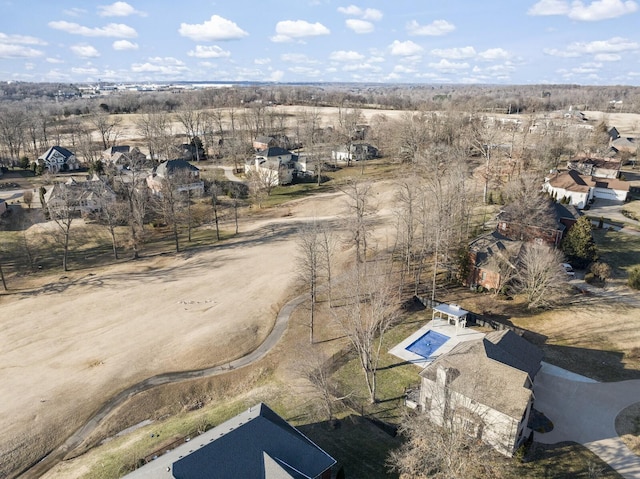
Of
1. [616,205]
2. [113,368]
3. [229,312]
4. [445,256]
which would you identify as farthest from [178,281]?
[616,205]

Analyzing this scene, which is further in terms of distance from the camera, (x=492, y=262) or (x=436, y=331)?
(x=492, y=262)

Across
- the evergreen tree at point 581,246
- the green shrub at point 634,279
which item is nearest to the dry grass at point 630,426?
the green shrub at point 634,279

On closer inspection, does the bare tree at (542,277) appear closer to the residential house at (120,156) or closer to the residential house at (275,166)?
the residential house at (275,166)

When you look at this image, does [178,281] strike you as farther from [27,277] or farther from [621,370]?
[621,370]

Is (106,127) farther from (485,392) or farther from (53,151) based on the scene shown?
(485,392)

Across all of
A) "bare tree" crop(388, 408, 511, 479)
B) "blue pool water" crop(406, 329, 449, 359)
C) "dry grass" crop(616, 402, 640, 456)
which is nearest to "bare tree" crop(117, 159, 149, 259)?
"blue pool water" crop(406, 329, 449, 359)

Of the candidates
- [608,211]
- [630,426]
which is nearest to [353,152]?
[608,211]
